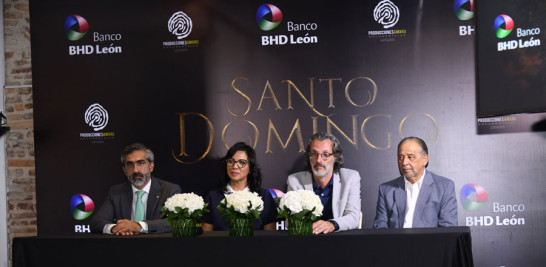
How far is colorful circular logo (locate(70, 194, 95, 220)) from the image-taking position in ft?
19.1

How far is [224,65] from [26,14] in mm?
2215

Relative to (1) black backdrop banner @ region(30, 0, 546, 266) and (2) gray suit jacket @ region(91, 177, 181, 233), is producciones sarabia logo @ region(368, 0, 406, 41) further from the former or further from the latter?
(2) gray suit jacket @ region(91, 177, 181, 233)

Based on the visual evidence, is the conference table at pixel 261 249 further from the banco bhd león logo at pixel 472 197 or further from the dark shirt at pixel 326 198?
the banco bhd león logo at pixel 472 197

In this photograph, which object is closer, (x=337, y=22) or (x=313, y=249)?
(x=313, y=249)

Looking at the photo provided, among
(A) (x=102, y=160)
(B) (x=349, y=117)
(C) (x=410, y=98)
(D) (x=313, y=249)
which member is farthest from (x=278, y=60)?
(D) (x=313, y=249)

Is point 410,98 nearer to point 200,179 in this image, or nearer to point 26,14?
point 200,179

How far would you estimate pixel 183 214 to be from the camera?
12.2ft

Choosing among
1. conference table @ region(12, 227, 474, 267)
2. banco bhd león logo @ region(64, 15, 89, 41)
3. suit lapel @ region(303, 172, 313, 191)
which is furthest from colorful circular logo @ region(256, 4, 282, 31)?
conference table @ region(12, 227, 474, 267)

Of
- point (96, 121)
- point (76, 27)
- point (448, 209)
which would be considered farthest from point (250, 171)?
point (76, 27)

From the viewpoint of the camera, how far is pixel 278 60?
559 centimetres

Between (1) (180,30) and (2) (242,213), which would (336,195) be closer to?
(2) (242,213)

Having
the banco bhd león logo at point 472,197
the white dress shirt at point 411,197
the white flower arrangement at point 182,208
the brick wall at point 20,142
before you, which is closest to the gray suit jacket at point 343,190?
the white dress shirt at point 411,197

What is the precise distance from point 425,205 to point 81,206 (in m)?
3.36

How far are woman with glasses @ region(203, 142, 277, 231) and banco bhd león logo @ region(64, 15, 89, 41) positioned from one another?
2.16m
